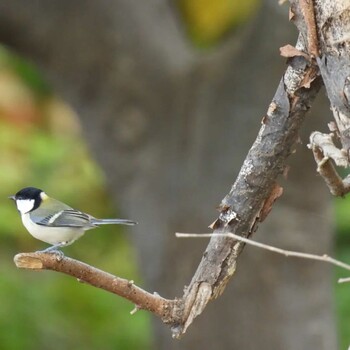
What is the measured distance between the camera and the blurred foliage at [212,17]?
4053 millimetres

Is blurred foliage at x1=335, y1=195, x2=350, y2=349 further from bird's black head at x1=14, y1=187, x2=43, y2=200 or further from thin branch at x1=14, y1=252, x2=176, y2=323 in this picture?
thin branch at x1=14, y1=252, x2=176, y2=323

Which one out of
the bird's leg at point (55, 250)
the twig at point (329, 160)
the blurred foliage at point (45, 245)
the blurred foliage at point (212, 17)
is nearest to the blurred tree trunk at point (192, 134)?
the blurred foliage at point (212, 17)

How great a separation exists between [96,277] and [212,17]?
2591 mm

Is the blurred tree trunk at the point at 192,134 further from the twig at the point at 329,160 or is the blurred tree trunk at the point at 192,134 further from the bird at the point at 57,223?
the twig at the point at 329,160

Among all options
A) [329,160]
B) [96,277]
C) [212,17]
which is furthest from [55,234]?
[212,17]

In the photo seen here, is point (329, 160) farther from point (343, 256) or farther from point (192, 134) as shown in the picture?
point (343, 256)

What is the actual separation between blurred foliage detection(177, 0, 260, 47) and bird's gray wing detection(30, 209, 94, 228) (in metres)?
2.14

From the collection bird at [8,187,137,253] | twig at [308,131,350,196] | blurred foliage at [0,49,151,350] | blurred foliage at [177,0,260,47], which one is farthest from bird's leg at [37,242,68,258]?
blurred foliage at [0,49,151,350]

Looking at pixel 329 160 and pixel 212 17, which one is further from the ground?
pixel 212 17

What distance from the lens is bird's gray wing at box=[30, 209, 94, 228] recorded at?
2.03 meters

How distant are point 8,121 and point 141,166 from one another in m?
1.86

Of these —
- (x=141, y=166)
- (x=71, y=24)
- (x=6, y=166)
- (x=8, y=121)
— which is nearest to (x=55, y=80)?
(x=71, y=24)

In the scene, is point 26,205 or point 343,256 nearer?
point 26,205

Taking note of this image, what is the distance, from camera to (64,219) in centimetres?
206
